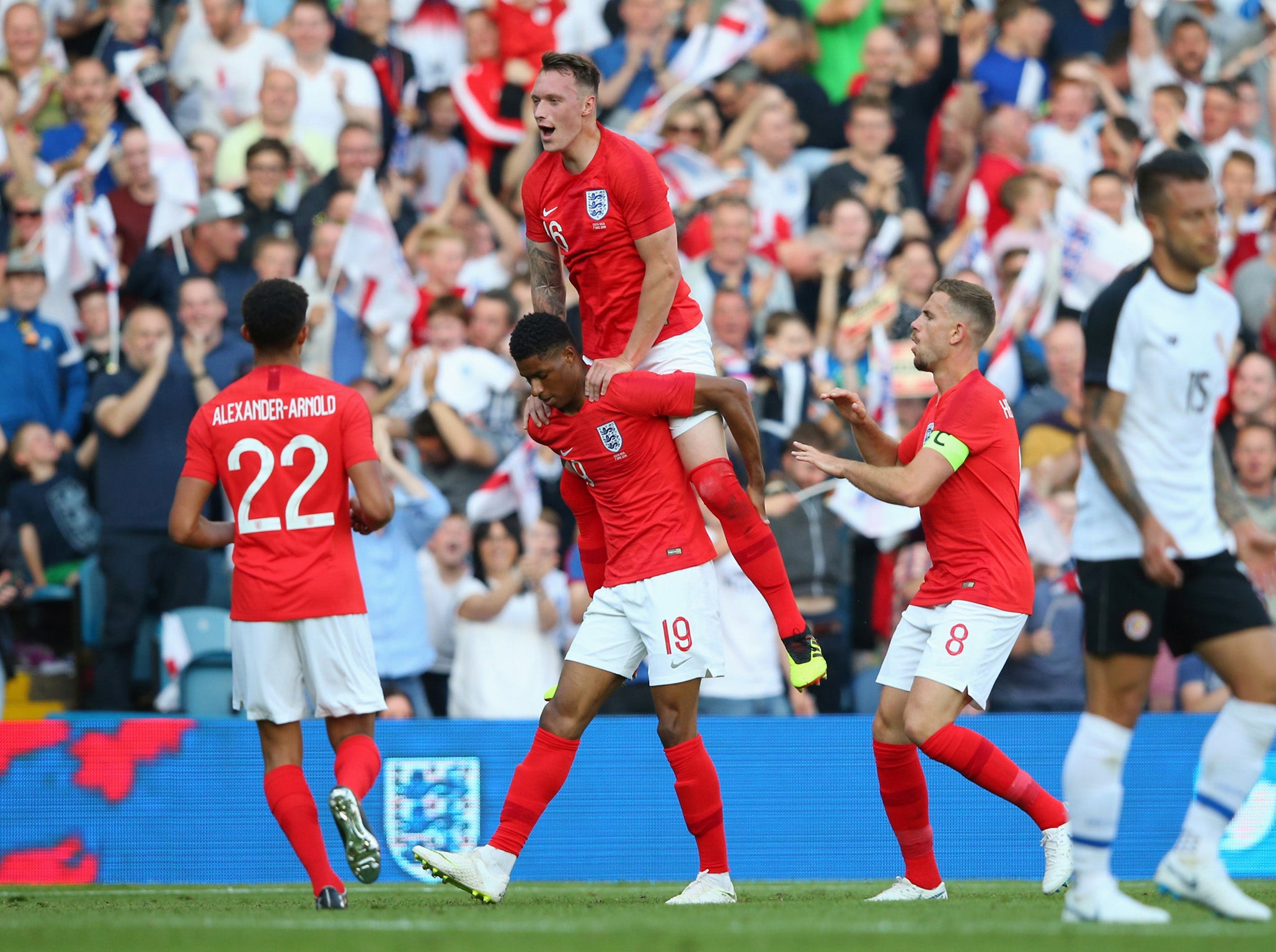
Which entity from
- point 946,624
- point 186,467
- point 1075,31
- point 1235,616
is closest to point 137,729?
point 186,467

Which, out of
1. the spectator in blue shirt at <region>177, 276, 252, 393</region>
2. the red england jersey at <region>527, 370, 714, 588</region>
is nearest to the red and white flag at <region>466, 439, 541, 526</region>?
the spectator in blue shirt at <region>177, 276, 252, 393</region>

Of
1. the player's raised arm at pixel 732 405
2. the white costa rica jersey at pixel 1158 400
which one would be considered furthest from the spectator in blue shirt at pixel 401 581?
the white costa rica jersey at pixel 1158 400

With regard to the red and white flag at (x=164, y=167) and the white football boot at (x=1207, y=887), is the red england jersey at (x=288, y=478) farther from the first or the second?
the red and white flag at (x=164, y=167)

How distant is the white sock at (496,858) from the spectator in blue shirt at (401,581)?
11.7 feet

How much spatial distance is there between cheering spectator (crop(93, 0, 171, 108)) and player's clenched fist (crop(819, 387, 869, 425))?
25.6 ft

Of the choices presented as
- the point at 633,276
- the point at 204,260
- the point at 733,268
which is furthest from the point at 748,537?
the point at 204,260

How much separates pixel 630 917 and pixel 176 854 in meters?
4.08

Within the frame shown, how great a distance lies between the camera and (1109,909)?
563cm

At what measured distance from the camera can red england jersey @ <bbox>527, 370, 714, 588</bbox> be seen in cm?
703

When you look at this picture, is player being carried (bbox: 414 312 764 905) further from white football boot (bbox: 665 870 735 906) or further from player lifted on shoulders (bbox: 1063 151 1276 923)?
player lifted on shoulders (bbox: 1063 151 1276 923)

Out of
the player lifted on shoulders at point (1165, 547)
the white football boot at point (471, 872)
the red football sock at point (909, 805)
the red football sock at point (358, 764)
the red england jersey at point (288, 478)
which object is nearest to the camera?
the player lifted on shoulders at point (1165, 547)

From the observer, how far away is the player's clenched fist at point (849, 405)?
22.1 feet

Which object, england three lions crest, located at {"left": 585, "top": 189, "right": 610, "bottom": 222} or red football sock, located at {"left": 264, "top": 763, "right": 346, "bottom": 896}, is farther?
england three lions crest, located at {"left": 585, "top": 189, "right": 610, "bottom": 222}

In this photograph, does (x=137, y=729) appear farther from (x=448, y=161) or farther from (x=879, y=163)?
(x=879, y=163)
